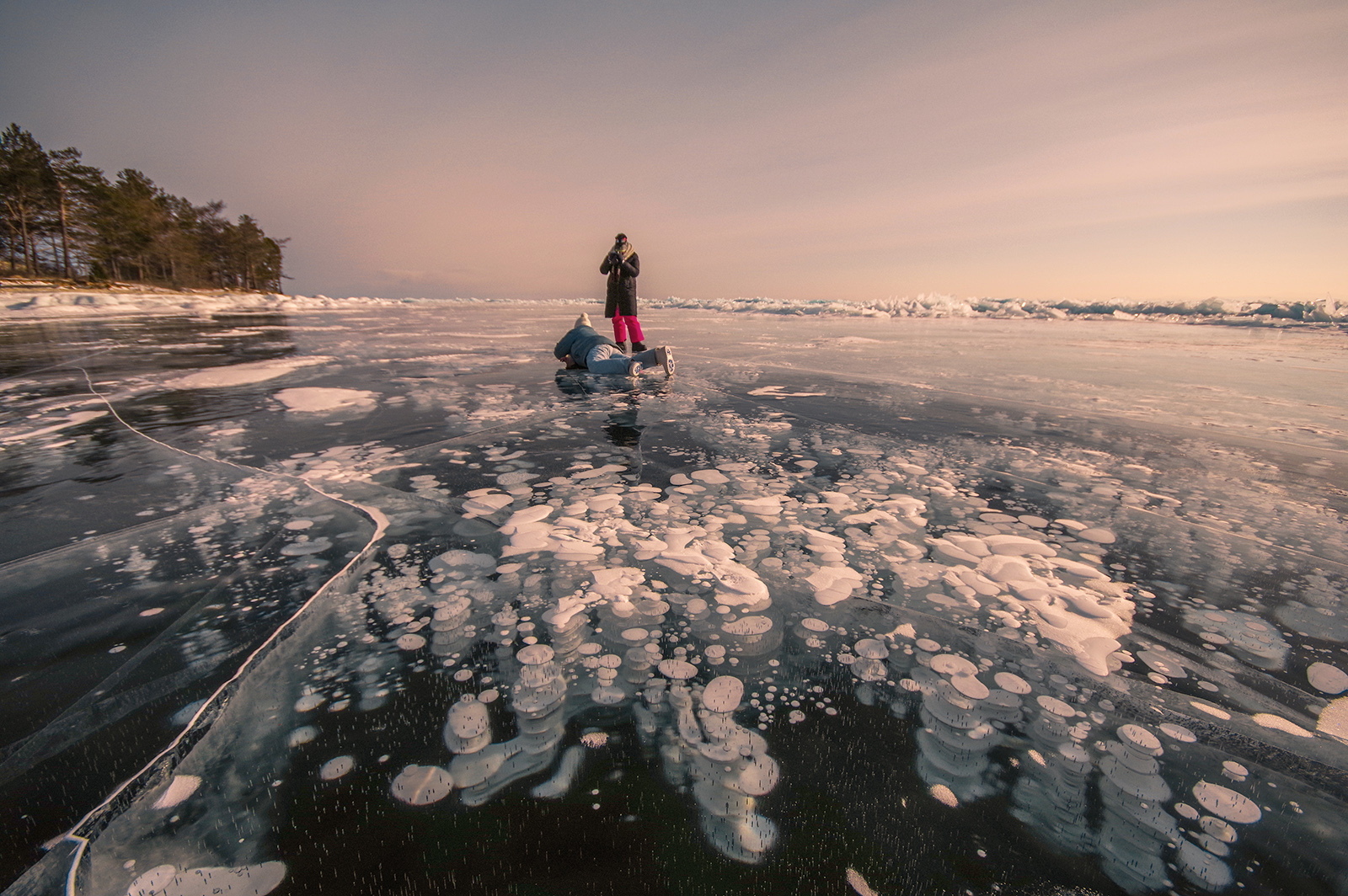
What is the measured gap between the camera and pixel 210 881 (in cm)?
86

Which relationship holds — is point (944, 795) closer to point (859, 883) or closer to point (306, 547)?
point (859, 883)

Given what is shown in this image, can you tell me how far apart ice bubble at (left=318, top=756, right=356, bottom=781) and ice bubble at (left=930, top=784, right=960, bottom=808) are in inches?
50.4

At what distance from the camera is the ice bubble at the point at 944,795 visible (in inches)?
40.2

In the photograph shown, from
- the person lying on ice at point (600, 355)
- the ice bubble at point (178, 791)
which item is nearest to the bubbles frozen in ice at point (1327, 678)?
the ice bubble at point (178, 791)

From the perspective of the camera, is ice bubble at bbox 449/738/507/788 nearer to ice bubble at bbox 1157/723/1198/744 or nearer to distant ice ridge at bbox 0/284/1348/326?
ice bubble at bbox 1157/723/1198/744

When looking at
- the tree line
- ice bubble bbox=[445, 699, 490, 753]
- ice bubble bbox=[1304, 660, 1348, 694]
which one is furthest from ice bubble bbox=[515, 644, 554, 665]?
the tree line

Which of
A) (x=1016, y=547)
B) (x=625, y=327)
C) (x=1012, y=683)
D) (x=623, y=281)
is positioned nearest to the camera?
(x=1012, y=683)

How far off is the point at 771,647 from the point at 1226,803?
3.34ft

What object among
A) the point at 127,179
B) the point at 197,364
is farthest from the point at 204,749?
the point at 127,179

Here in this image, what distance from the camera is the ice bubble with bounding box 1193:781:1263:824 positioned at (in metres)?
1.02

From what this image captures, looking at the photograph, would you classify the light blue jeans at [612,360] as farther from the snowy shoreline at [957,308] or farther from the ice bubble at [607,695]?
the snowy shoreline at [957,308]

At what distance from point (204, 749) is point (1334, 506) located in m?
5.13

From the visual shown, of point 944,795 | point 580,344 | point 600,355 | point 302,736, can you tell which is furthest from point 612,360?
point 944,795

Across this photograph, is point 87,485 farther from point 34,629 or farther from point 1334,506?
point 1334,506
